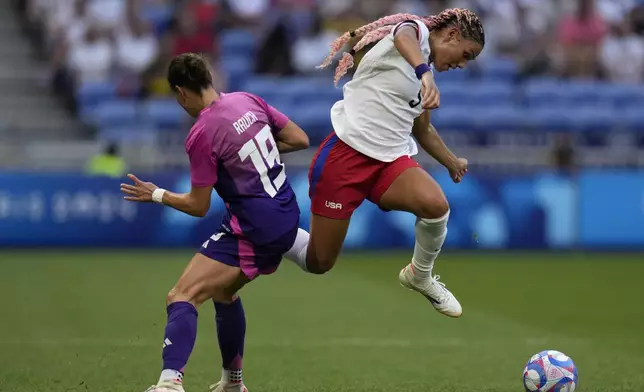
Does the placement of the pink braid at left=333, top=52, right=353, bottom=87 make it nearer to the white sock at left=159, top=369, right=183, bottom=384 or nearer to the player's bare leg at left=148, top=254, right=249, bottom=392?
the player's bare leg at left=148, top=254, right=249, bottom=392

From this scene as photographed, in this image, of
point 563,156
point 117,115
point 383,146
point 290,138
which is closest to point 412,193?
point 383,146

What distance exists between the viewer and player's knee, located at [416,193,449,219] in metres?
7.47

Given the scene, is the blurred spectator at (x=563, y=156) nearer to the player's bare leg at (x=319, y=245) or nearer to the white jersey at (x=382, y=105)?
the white jersey at (x=382, y=105)

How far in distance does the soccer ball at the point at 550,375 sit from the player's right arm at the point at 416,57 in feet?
5.96

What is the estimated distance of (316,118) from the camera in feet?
65.3

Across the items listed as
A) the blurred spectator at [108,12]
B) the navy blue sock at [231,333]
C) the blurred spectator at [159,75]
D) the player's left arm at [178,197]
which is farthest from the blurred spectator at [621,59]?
the player's left arm at [178,197]

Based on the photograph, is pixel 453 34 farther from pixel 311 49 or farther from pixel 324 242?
pixel 311 49

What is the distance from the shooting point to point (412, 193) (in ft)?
24.5

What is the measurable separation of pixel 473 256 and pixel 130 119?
21.4 ft

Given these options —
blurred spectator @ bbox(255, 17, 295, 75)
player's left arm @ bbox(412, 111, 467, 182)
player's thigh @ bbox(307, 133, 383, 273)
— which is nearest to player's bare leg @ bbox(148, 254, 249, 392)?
player's thigh @ bbox(307, 133, 383, 273)

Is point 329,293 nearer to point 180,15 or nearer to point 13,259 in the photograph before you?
point 13,259

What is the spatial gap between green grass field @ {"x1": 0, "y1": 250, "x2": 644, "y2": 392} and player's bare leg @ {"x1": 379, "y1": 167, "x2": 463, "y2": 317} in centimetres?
63

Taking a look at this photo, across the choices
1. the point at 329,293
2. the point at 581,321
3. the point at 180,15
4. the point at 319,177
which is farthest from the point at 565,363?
the point at 180,15

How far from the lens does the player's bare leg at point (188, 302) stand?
21.4 feet
